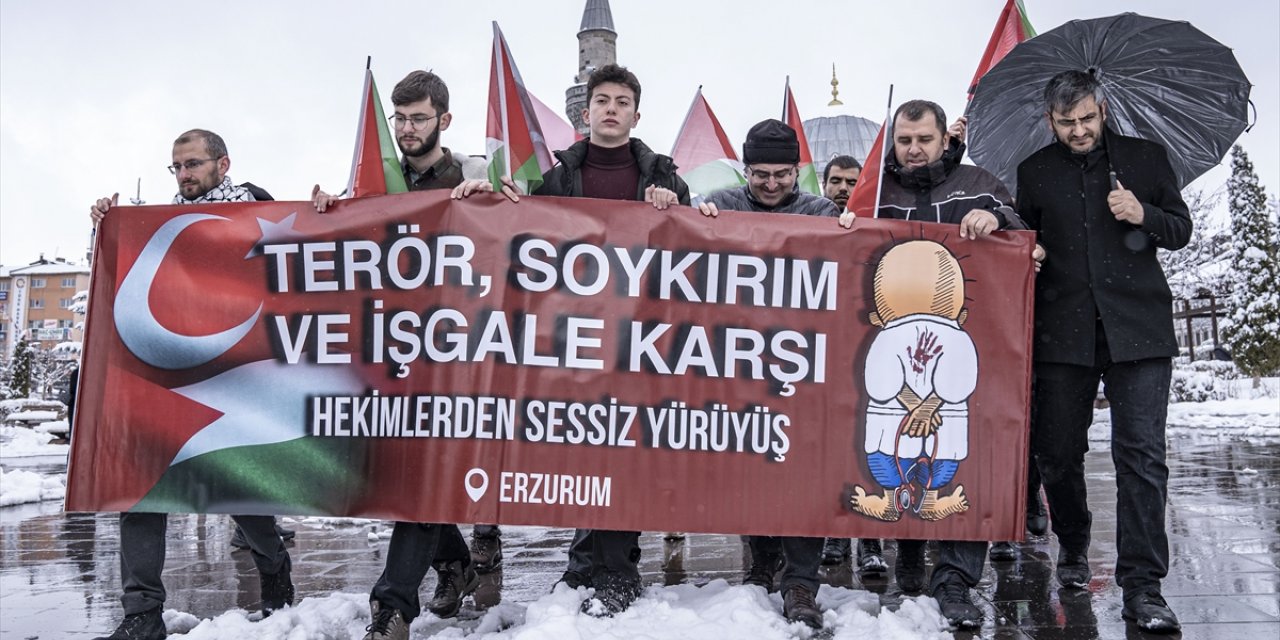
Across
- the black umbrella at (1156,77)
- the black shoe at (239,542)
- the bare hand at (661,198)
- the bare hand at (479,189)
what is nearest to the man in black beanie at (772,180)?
the bare hand at (661,198)

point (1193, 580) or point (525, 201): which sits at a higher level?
point (525, 201)

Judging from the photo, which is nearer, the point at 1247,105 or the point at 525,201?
the point at 525,201

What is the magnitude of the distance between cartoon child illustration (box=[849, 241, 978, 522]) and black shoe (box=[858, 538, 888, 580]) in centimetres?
90

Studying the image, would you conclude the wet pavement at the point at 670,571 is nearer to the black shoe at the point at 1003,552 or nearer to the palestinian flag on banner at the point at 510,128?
the black shoe at the point at 1003,552

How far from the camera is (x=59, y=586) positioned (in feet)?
16.8

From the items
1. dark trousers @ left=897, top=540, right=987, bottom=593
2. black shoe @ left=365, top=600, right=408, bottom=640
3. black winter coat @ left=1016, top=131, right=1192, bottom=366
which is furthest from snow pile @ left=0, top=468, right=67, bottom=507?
black winter coat @ left=1016, top=131, right=1192, bottom=366

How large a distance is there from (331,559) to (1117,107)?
483 cm

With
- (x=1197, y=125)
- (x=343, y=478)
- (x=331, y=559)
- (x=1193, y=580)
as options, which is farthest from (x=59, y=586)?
(x=1197, y=125)

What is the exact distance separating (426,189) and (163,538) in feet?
5.78

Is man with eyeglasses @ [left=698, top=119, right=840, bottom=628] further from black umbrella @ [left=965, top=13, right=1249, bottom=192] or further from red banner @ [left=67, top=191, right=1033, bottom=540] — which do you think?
black umbrella @ [left=965, top=13, right=1249, bottom=192]

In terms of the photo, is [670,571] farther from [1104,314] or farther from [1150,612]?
[1104,314]

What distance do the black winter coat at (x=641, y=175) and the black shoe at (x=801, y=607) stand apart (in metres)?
1.71

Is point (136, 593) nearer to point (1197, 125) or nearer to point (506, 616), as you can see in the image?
point (506, 616)

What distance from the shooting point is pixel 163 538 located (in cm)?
388
